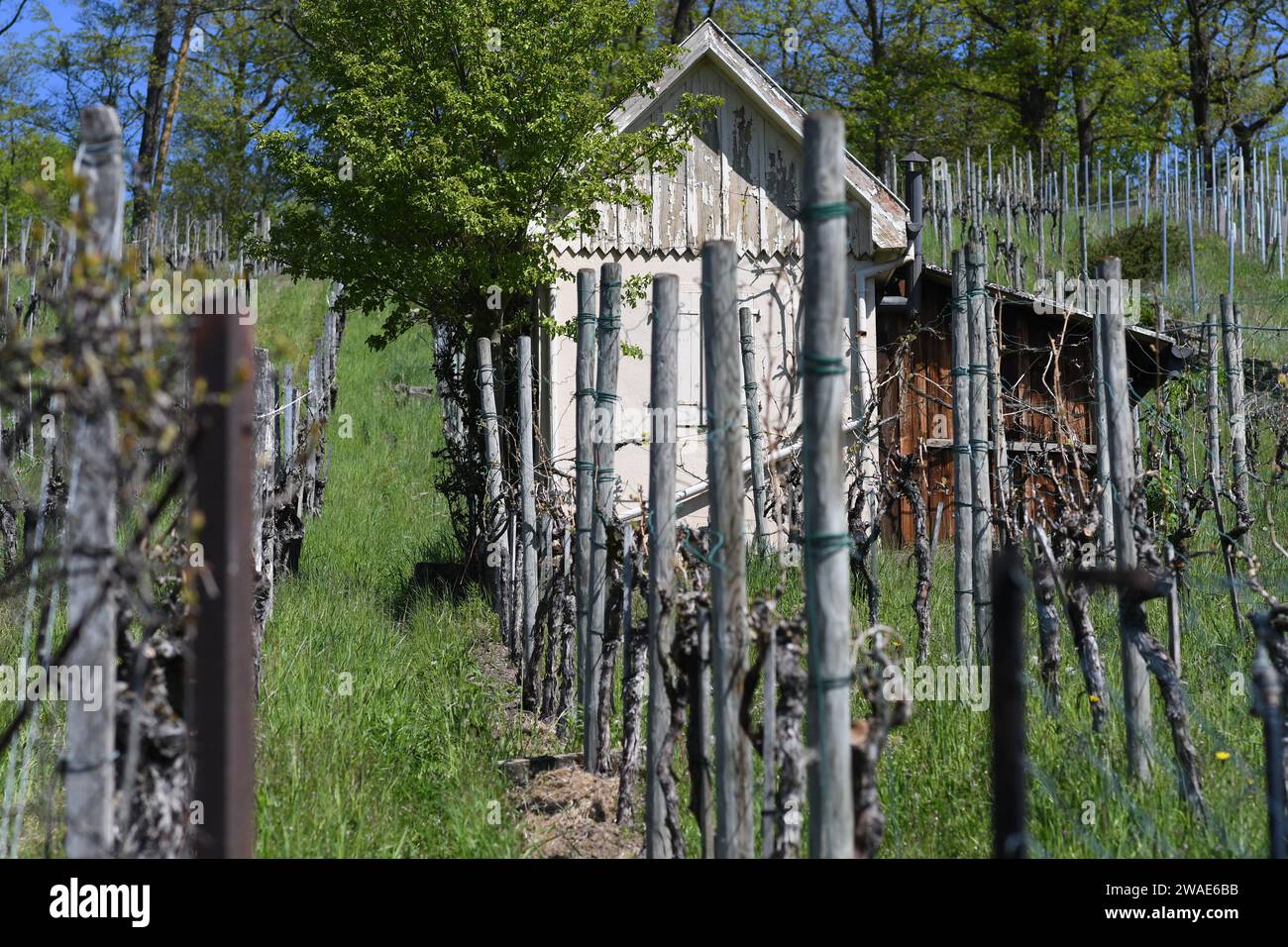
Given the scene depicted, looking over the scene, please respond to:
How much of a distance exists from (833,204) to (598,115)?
8925 mm

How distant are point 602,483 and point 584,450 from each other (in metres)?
0.32

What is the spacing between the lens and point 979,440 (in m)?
7.16

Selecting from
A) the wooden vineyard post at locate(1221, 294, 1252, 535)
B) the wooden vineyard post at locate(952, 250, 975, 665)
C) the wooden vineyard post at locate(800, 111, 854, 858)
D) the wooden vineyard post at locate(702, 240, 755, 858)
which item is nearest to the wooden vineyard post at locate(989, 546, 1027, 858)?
the wooden vineyard post at locate(800, 111, 854, 858)

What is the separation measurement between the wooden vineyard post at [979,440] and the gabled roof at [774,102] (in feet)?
21.7

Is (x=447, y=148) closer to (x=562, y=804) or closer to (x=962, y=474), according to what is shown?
(x=962, y=474)

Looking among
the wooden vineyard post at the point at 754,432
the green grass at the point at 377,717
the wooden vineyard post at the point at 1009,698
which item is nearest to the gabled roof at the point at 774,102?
the wooden vineyard post at the point at 754,432

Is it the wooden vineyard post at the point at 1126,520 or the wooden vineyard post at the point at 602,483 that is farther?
the wooden vineyard post at the point at 602,483

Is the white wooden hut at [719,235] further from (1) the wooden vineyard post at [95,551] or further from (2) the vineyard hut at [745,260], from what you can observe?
(1) the wooden vineyard post at [95,551]

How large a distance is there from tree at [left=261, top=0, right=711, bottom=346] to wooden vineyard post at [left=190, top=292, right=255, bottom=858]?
26.7ft

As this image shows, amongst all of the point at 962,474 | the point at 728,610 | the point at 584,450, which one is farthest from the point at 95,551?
the point at 962,474

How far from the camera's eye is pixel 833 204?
3320 mm

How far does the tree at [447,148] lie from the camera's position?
36.4 feet
